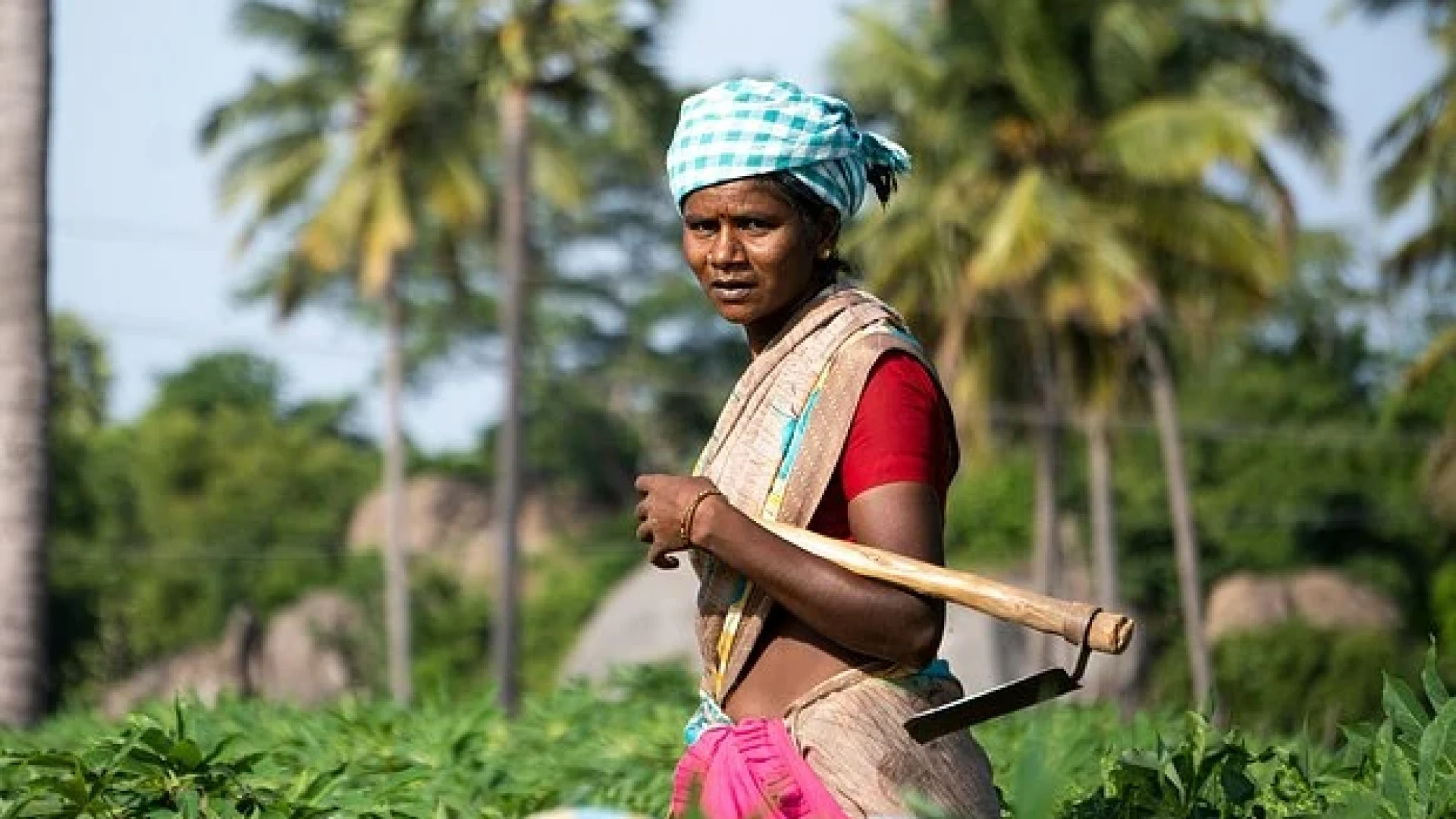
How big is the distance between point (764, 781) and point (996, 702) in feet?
1.12

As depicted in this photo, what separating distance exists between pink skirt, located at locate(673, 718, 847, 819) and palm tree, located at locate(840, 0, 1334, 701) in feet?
92.5

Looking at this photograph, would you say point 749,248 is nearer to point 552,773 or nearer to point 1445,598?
point 552,773

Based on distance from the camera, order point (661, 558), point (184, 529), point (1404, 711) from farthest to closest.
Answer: point (184, 529) < point (1404, 711) < point (661, 558)

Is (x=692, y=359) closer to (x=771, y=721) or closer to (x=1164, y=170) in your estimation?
(x=1164, y=170)

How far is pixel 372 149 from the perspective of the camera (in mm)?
37406

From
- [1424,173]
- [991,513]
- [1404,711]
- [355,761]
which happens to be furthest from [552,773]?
[991,513]

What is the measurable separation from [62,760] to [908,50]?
29.8 meters

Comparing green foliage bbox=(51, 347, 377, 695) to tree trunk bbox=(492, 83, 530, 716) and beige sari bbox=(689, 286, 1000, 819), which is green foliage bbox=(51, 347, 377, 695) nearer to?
tree trunk bbox=(492, 83, 530, 716)

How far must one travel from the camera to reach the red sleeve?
3.97m

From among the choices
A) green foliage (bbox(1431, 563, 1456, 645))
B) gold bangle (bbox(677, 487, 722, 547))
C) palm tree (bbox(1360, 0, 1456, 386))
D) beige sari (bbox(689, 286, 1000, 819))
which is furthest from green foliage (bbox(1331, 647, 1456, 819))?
green foliage (bbox(1431, 563, 1456, 645))

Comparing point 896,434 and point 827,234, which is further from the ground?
point 827,234

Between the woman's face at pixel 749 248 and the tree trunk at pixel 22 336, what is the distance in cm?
665

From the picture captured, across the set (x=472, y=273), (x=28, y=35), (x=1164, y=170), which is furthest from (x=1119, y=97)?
(x=472, y=273)

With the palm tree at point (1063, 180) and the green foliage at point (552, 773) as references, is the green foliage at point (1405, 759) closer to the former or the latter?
the green foliage at point (552, 773)
